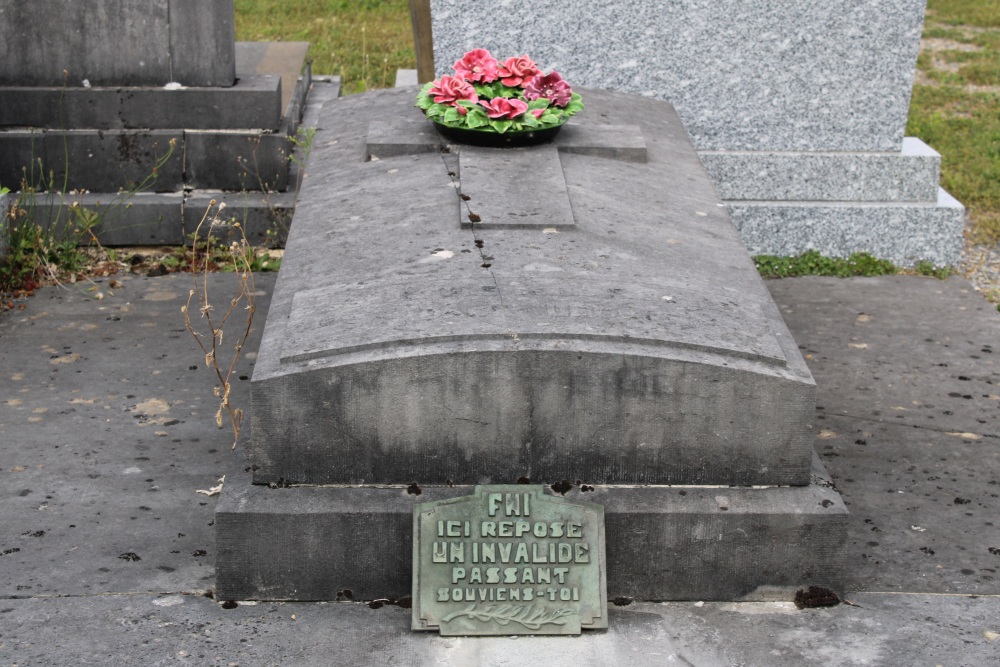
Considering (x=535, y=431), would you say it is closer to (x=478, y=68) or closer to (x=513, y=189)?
(x=513, y=189)

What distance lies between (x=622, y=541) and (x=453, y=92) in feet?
6.29

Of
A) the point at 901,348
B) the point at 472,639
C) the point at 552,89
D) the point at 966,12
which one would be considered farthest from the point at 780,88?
the point at 966,12

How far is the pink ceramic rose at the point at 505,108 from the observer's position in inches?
176

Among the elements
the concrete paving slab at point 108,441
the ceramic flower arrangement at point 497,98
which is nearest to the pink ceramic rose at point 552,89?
the ceramic flower arrangement at point 497,98

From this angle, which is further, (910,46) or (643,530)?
(910,46)

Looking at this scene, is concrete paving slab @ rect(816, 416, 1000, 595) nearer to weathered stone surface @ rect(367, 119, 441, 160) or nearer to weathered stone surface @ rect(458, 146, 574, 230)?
weathered stone surface @ rect(458, 146, 574, 230)

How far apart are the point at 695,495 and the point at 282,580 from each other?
41.6 inches

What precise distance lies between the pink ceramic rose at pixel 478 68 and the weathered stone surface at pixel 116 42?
1.89 meters

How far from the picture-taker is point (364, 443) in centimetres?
324

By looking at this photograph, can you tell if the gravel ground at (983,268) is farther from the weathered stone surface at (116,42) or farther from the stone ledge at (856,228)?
Answer: the weathered stone surface at (116,42)

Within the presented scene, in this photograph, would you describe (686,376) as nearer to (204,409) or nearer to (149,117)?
(204,409)

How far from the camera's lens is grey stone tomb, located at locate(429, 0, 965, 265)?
5.92 meters

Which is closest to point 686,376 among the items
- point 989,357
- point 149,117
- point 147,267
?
point 989,357

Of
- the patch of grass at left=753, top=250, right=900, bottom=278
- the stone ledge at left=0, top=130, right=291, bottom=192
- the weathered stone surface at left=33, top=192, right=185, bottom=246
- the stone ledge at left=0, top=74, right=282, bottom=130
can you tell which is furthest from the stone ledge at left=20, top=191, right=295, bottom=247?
the patch of grass at left=753, top=250, right=900, bottom=278
